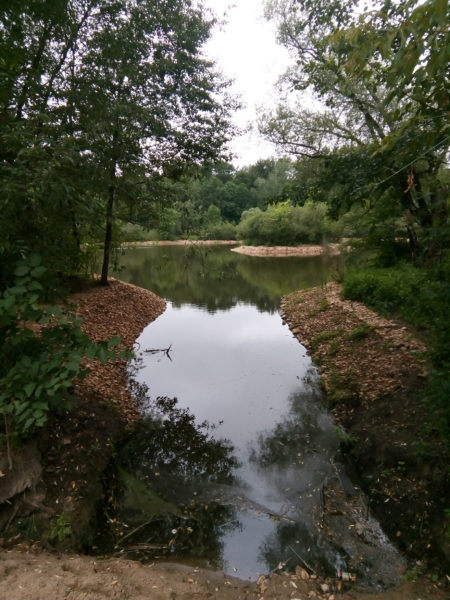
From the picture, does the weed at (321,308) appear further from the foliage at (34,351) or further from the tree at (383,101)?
the foliage at (34,351)

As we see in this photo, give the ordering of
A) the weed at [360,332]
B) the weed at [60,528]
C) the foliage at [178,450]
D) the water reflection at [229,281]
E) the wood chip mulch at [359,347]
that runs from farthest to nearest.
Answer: the water reflection at [229,281] → the weed at [360,332] → the wood chip mulch at [359,347] → the foliage at [178,450] → the weed at [60,528]

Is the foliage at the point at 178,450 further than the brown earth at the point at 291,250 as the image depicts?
→ No

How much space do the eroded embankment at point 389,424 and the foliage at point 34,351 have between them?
11.6 feet

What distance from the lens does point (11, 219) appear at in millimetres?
3260

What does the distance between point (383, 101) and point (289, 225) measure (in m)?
40.6

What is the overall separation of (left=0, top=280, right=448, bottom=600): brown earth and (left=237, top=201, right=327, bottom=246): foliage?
35.8 m

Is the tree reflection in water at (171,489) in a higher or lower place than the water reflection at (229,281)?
lower

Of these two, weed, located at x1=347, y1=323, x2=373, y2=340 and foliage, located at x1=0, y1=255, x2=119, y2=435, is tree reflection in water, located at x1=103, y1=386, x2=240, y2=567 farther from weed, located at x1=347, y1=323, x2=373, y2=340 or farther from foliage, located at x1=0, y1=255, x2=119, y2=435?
weed, located at x1=347, y1=323, x2=373, y2=340

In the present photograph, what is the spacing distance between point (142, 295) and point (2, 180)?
1298cm

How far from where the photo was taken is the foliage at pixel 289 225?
3997cm

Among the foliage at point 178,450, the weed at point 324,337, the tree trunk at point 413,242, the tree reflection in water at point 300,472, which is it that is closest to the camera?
the tree reflection in water at point 300,472

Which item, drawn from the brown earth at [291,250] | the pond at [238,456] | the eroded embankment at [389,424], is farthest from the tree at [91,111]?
the brown earth at [291,250]

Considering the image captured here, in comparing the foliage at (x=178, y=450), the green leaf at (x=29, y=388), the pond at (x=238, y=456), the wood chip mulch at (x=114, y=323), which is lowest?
the foliage at (x=178, y=450)

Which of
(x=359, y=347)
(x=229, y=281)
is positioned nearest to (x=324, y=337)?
(x=359, y=347)
